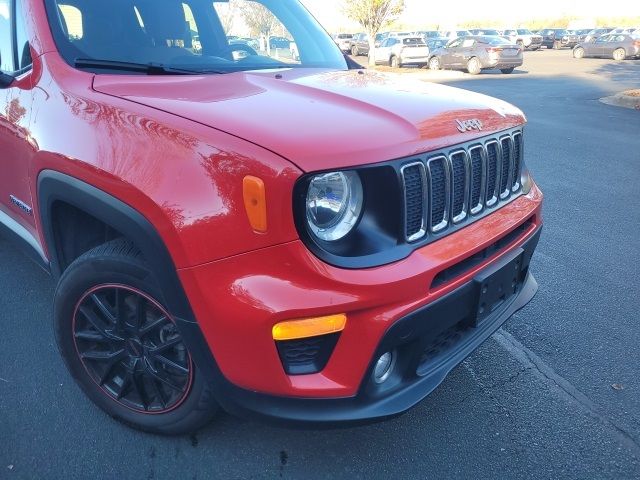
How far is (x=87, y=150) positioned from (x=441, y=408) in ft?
6.27

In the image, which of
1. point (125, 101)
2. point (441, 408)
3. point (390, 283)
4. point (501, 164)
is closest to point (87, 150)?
point (125, 101)

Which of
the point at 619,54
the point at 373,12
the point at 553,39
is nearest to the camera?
the point at 373,12

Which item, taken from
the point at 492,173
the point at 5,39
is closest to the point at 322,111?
the point at 492,173

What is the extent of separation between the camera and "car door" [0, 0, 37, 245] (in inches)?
98.0

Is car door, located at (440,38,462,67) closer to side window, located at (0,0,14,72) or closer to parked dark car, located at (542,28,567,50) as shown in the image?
parked dark car, located at (542,28,567,50)

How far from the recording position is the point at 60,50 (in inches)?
96.0

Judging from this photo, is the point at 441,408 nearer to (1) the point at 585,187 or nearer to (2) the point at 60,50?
(2) the point at 60,50

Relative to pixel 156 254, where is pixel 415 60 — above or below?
below

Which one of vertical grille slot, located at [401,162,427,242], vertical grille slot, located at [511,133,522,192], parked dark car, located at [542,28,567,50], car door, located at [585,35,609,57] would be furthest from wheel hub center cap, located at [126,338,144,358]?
parked dark car, located at [542,28,567,50]

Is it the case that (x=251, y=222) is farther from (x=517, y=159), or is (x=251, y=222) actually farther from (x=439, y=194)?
(x=517, y=159)

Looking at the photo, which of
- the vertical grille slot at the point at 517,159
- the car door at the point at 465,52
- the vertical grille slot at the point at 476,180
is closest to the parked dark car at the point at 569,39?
the car door at the point at 465,52

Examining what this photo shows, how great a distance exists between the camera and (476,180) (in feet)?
7.30

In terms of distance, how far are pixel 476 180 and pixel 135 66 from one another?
5.33 feet

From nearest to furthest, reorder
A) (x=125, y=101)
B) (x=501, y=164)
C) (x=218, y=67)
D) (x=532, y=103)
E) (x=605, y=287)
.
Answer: (x=125, y=101)
(x=501, y=164)
(x=218, y=67)
(x=605, y=287)
(x=532, y=103)
